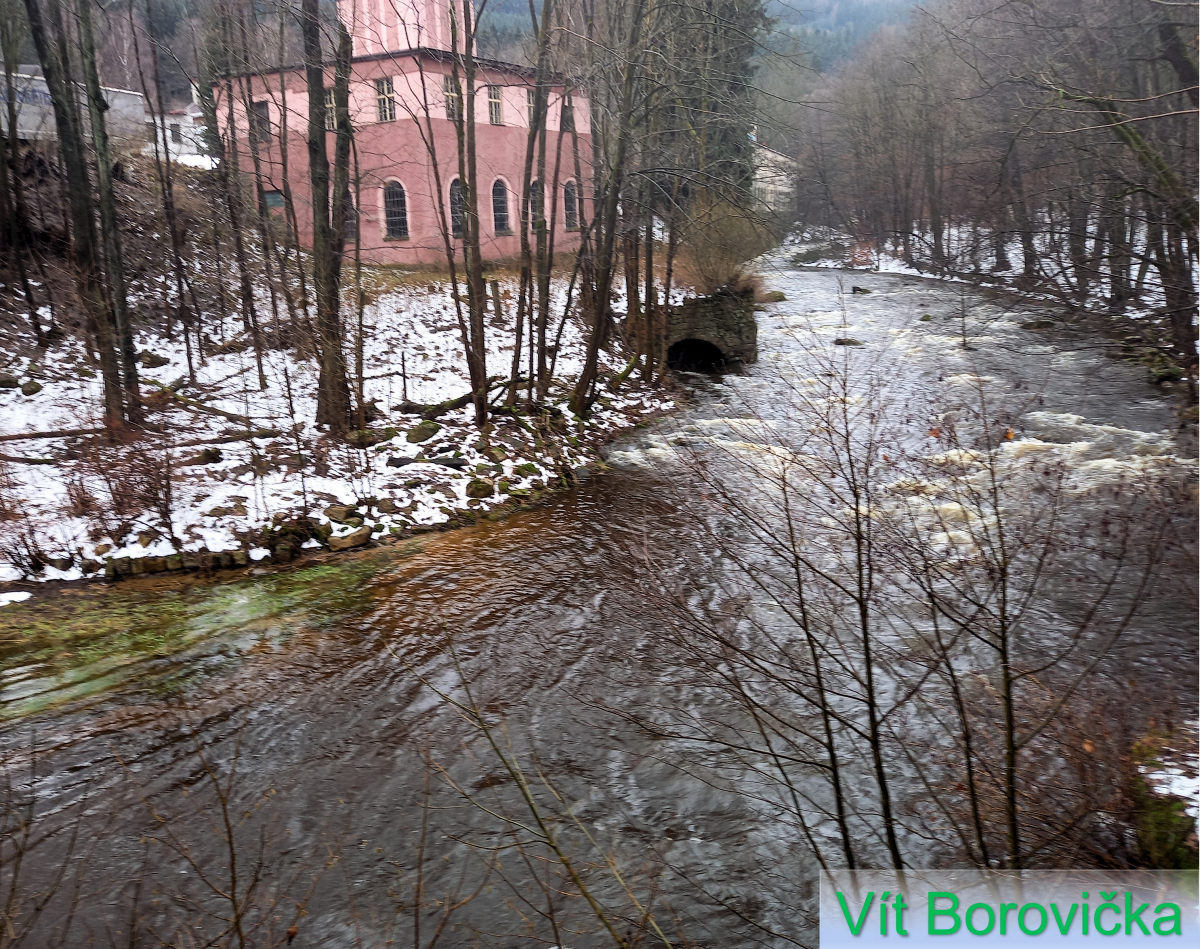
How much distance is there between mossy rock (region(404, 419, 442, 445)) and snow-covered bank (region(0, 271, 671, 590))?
1.4 inches

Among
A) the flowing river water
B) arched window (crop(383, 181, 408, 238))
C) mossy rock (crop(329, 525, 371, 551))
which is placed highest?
arched window (crop(383, 181, 408, 238))

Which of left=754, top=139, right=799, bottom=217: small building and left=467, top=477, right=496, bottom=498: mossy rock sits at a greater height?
left=754, top=139, right=799, bottom=217: small building

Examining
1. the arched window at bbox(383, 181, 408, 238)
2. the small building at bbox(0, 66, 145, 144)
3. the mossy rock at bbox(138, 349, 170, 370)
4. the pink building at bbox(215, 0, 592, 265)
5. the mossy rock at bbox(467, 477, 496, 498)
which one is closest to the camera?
the mossy rock at bbox(467, 477, 496, 498)

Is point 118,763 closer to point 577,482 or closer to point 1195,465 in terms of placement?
point 577,482

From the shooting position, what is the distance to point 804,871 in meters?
5.68

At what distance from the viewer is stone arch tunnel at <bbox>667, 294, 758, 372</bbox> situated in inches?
906

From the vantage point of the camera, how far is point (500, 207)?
3219cm

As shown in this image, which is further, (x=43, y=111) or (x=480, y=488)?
(x=43, y=111)

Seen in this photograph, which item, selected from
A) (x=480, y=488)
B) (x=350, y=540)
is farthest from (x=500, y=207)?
(x=350, y=540)

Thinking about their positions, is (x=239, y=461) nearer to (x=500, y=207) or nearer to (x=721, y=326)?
(x=721, y=326)

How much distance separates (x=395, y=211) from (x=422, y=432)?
55.5 feet

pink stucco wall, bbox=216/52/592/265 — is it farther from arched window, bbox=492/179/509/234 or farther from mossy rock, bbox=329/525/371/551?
mossy rock, bbox=329/525/371/551

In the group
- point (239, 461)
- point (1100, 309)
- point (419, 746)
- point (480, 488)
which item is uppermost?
point (1100, 309)

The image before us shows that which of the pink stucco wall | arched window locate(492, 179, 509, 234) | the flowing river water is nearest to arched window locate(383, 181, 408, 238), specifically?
the pink stucco wall
